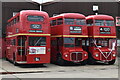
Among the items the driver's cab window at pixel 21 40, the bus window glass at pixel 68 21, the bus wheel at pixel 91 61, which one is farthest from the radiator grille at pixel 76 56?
the driver's cab window at pixel 21 40

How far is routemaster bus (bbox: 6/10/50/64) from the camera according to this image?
738 inches

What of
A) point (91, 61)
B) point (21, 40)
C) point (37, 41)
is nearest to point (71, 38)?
point (91, 61)

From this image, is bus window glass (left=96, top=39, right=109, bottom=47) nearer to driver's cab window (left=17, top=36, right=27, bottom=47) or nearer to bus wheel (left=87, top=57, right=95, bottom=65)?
bus wheel (left=87, top=57, right=95, bottom=65)

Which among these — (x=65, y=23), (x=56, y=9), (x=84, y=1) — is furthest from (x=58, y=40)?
(x=84, y=1)

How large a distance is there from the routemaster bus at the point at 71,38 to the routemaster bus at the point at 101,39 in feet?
3.11

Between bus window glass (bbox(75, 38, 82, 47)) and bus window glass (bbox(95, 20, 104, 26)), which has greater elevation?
bus window glass (bbox(95, 20, 104, 26))

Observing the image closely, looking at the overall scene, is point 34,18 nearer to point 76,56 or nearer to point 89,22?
point 76,56

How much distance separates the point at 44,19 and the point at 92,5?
14.9 meters

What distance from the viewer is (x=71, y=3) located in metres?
31.7

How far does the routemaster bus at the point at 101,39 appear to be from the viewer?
21844mm

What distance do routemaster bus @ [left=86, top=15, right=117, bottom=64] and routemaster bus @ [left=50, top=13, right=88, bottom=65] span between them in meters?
0.95

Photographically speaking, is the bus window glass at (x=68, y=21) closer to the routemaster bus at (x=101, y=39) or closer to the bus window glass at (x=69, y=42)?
the bus window glass at (x=69, y=42)

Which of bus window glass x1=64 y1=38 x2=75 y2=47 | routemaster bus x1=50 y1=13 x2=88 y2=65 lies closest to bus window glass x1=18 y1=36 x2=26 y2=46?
routemaster bus x1=50 y1=13 x2=88 y2=65

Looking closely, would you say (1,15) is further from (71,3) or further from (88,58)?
(88,58)
